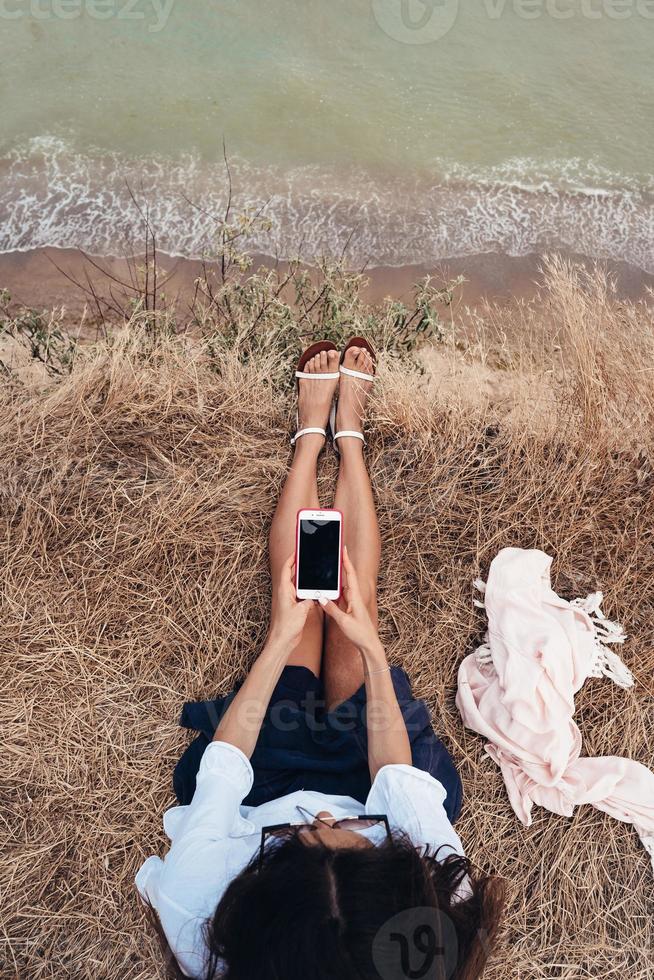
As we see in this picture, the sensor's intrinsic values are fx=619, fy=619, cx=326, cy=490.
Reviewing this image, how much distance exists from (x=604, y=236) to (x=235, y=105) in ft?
9.10

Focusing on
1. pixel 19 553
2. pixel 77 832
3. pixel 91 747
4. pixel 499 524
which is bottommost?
pixel 77 832

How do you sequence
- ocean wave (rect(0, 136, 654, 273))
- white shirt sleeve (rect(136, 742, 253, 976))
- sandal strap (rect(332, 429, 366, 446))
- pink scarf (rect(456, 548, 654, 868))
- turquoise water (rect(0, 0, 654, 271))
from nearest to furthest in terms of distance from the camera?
white shirt sleeve (rect(136, 742, 253, 976)) < pink scarf (rect(456, 548, 654, 868)) < sandal strap (rect(332, 429, 366, 446)) < ocean wave (rect(0, 136, 654, 273)) < turquoise water (rect(0, 0, 654, 271))

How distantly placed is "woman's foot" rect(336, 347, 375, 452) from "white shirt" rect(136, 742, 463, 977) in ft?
4.17

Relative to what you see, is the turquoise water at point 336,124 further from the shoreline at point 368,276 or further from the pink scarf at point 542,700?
the pink scarf at point 542,700

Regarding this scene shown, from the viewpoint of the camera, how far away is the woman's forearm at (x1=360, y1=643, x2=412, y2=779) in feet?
5.71

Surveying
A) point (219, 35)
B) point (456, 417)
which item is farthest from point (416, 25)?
point (456, 417)

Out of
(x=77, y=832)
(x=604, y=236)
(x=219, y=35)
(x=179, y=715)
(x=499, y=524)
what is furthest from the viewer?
(x=219, y=35)

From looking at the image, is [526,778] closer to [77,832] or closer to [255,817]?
[255,817]

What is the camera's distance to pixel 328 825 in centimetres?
157

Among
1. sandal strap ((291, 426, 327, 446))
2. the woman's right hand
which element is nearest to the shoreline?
sandal strap ((291, 426, 327, 446))

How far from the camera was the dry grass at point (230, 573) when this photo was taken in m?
2.13

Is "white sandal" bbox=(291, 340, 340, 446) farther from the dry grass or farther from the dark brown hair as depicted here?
the dark brown hair

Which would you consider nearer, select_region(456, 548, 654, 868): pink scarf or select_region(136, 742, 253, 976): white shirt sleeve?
select_region(136, 742, 253, 976): white shirt sleeve

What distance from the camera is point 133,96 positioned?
14.5 feet
